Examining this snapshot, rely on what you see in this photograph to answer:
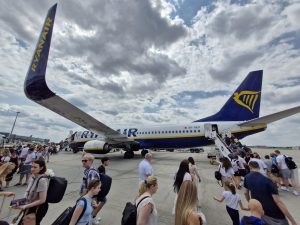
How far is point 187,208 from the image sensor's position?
216 cm

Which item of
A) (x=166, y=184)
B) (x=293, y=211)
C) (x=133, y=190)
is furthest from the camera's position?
(x=166, y=184)

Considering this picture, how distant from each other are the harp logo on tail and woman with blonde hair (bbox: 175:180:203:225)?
56.5ft

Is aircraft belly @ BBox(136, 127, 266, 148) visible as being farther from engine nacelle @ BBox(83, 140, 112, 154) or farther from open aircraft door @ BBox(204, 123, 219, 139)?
engine nacelle @ BBox(83, 140, 112, 154)

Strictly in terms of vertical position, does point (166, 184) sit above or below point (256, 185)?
below

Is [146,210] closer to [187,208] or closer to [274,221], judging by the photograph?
[187,208]

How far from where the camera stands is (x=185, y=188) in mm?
2367

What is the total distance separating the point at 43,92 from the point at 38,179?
15.2ft

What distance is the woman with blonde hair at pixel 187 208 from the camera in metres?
1.97

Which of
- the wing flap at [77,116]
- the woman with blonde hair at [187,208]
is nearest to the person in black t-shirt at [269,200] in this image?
the woman with blonde hair at [187,208]

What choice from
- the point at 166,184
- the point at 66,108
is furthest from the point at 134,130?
the point at 166,184

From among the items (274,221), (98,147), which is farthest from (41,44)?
(98,147)

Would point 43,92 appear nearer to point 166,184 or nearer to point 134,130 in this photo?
point 166,184

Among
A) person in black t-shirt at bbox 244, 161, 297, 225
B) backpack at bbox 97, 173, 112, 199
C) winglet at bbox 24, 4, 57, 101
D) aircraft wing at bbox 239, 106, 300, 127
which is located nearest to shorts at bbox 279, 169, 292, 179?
aircraft wing at bbox 239, 106, 300, 127

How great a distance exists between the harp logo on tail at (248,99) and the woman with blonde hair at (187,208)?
1721 centimetres
